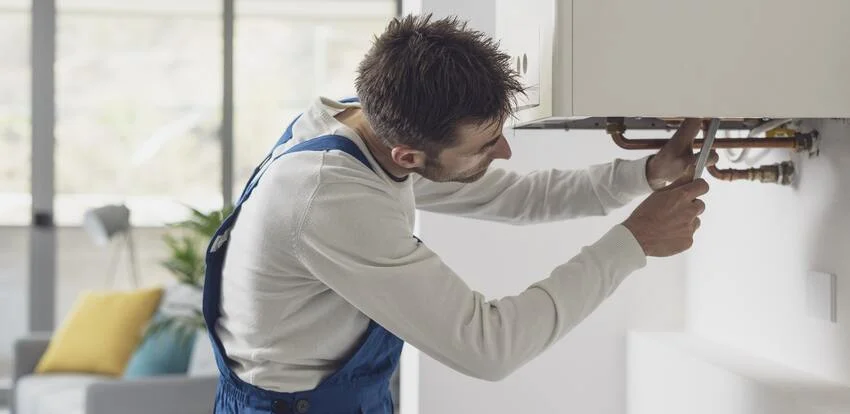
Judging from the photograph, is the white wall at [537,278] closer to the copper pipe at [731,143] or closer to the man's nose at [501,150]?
the copper pipe at [731,143]

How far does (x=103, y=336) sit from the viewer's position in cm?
461

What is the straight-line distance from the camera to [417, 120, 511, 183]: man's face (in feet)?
4.23

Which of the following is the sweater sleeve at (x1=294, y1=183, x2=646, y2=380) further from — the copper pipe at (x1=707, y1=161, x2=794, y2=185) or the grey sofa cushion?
the grey sofa cushion

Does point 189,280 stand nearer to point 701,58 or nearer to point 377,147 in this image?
point 377,147

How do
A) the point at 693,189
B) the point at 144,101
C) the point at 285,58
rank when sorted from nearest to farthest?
the point at 693,189, the point at 144,101, the point at 285,58

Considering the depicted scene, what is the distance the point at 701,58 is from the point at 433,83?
1.04 feet

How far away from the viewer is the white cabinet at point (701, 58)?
115cm

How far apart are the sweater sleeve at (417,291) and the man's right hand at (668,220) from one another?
80 millimetres

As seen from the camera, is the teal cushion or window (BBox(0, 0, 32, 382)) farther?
window (BBox(0, 0, 32, 382))

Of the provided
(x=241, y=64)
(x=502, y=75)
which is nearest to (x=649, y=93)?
(x=502, y=75)

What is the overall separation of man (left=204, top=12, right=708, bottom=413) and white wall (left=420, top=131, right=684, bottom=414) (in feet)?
1.87

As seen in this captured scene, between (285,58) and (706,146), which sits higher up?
(285,58)

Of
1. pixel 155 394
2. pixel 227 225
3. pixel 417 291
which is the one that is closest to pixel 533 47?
pixel 417 291

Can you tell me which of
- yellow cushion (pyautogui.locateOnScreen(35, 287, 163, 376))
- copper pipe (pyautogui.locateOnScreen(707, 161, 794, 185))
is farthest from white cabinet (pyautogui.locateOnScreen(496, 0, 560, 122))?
yellow cushion (pyautogui.locateOnScreen(35, 287, 163, 376))
